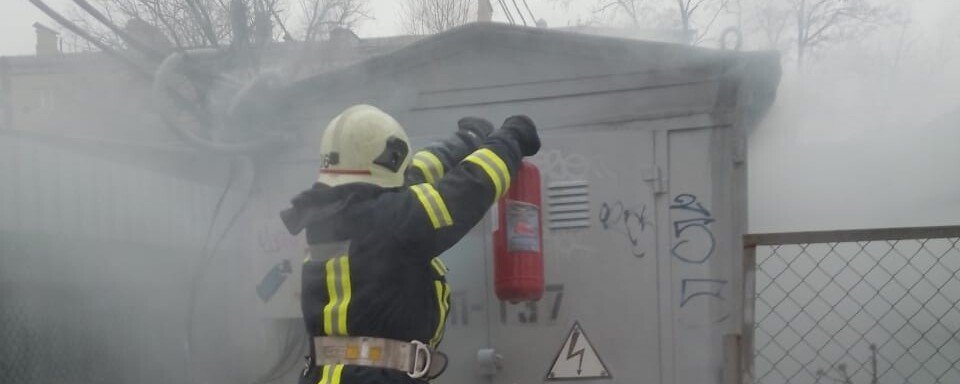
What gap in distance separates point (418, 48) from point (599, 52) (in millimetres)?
673

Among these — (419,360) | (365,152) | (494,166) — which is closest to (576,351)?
(419,360)

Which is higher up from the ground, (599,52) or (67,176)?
(599,52)

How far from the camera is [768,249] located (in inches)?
187

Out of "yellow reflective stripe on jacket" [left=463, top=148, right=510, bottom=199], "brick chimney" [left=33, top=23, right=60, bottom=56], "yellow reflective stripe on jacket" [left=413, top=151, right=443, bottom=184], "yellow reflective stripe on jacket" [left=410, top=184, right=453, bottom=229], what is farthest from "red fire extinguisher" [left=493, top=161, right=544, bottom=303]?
"brick chimney" [left=33, top=23, right=60, bottom=56]

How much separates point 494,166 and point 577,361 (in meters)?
0.97

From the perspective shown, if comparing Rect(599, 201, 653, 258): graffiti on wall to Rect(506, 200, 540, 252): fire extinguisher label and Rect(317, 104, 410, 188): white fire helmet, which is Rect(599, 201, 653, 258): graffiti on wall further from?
Rect(317, 104, 410, 188): white fire helmet

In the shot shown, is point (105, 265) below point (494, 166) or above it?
below

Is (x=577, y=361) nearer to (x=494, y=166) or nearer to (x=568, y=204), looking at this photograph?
(x=568, y=204)

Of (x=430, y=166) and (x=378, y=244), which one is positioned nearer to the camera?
(x=378, y=244)

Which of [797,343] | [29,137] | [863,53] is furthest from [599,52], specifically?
[29,137]

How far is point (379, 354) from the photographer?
2.36 meters

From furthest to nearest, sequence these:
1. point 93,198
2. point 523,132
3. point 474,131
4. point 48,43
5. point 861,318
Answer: point 48,43 → point 93,198 → point 861,318 → point 474,131 → point 523,132

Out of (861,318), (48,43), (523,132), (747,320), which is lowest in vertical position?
(861,318)

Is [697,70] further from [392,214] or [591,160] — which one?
[392,214]
